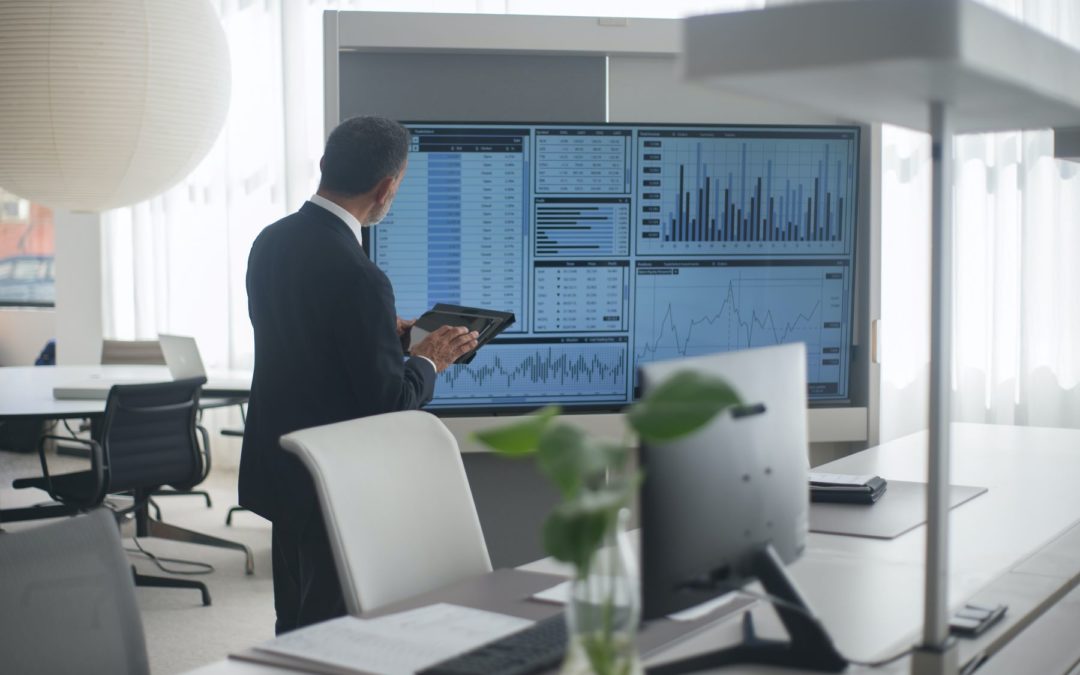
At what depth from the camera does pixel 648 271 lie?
11.6ft

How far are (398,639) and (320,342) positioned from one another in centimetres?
108

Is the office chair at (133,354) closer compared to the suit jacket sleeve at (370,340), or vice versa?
the suit jacket sleeve at (370,340)

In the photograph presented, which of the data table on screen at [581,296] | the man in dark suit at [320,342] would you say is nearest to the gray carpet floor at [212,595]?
the man in dark suit at [320,342]

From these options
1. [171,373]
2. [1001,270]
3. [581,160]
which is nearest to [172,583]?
[171,373]

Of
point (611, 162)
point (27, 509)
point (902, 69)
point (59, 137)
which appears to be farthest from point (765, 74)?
point (27, 509)

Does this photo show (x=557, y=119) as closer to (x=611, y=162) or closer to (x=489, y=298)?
(x=611, y=162)

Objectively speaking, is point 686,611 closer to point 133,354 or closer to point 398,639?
point 398,639

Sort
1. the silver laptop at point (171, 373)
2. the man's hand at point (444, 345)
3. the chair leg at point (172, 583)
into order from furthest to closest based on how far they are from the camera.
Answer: the silver laptop at point (171, 373)
the chair leg at point (172, 583)
the man's hand at point (444, 345)

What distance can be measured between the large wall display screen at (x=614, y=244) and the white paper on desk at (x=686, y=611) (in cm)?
175

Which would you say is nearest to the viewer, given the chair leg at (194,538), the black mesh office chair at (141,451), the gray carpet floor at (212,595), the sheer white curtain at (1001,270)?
the gray carpet floor at (212,595)

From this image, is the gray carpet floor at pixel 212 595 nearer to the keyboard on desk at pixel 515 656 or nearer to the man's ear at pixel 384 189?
the man's ear at pixel 384 189

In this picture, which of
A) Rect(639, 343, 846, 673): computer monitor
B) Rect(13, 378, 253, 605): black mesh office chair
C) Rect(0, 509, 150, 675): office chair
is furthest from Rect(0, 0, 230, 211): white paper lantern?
Rect(639, 343, 846, 673): computer monitor

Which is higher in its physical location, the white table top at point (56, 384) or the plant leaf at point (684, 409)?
the plant leaf at point (684, 409)

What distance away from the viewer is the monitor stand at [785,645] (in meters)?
1.44
